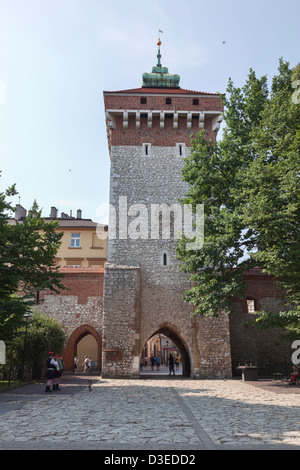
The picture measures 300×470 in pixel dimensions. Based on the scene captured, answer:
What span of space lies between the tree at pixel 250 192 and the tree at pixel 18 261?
5.92 meters

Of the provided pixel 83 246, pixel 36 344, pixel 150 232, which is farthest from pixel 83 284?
pixel 83 246

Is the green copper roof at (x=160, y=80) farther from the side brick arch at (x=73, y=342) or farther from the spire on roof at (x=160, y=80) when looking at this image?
the side brick arch at (x=73, y=342)

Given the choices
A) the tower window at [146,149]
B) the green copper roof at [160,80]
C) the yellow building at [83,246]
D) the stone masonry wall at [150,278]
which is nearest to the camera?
the stone masonry wall at [150,278]

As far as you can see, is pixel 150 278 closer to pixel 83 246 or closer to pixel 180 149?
pixel 180 149

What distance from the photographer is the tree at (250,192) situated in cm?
1434

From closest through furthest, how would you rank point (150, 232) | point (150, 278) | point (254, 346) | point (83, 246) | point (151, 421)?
point (151, 421)
point (150, 278)
point (150, 232)
point (254, 346)
point (83, 246)

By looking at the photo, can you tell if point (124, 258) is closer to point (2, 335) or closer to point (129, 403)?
point (2, 335)

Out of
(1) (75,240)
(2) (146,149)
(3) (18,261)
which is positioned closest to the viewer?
(3) (18,261)

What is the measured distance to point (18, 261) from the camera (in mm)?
14828

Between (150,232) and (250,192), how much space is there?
816 cm

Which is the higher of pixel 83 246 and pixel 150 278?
pixel 83 246

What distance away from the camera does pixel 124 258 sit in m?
21.8

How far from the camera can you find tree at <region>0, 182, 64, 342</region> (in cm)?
1421

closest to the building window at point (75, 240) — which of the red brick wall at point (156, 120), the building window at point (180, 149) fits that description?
the red brick wall at point (156, 120)
